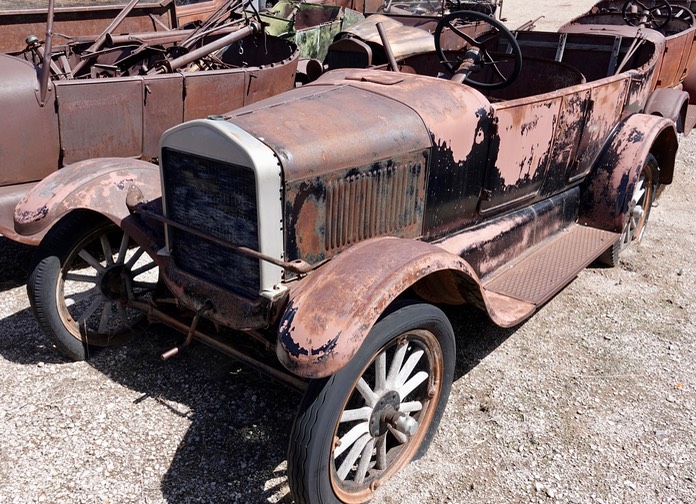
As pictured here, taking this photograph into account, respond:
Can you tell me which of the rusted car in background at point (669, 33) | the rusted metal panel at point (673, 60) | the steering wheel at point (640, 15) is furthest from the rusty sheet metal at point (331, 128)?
the steering wheel at point (640, 15)

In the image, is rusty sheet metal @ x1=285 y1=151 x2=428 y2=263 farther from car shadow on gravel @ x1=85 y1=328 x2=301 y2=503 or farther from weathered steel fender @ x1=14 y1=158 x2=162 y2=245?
weathered steel fender @ x1=14 y1=158 x2=162 y2=245

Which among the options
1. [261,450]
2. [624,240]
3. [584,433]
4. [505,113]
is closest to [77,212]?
[261,450]

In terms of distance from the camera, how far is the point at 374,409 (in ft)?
8.26

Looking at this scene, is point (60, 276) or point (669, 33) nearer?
point (60, 276)

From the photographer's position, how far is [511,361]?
356cm

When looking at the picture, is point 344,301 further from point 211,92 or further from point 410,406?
point 211,92

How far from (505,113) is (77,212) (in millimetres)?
2270

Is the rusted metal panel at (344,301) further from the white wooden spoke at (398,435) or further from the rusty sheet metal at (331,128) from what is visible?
the white wooden spoke at (398,435)

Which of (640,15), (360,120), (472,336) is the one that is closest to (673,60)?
(640,15)

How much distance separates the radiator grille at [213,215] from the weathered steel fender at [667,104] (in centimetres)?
383

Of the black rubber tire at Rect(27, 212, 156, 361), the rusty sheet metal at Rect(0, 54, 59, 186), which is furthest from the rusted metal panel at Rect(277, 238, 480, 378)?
the rusty sheet metal at Rect(0, 54, 59, 186)

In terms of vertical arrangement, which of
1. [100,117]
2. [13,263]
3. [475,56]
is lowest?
[13,263]

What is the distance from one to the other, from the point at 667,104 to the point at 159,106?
394 centimetres

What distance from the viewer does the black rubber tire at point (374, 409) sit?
2.21 meters
